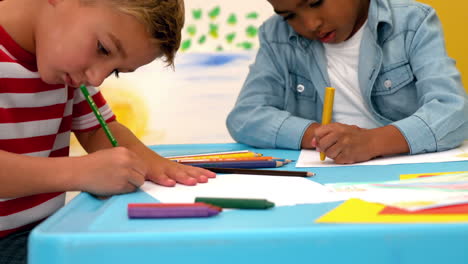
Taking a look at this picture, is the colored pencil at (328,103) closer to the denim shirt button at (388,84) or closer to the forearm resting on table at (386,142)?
the forearm resting on table at (386,142)

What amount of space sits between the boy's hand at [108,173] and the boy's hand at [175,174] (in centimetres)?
4

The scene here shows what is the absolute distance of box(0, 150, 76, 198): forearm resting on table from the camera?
2.07 feet

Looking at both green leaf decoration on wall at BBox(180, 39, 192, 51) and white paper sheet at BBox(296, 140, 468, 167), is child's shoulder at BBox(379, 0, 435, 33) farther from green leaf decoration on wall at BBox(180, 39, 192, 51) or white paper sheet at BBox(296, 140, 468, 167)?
green leaf decoration on wall at BBox(180, 39, 192, 51)

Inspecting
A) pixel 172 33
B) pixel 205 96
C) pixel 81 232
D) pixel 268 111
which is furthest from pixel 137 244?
pixel 205 96

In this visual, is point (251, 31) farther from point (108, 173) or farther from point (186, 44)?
point (108, 173)

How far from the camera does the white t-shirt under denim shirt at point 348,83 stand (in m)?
1.16

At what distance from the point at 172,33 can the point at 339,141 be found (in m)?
0.29

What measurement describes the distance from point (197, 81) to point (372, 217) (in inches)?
52.9

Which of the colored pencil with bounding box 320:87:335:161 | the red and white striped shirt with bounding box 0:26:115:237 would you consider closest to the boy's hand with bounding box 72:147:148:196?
the red and white striped shirt with bounding box 0:26:115:237

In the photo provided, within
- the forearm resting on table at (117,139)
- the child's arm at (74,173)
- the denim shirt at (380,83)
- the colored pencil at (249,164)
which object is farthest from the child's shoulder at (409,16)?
the child's arm at (74,173)

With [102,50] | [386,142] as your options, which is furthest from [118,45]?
[386,142]

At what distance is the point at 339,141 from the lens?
0.84 m

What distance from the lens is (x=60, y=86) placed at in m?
0.90

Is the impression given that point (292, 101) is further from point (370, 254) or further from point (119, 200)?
point (370, 254)
